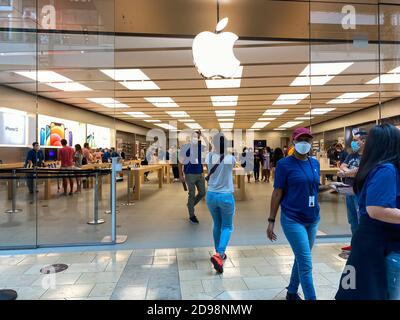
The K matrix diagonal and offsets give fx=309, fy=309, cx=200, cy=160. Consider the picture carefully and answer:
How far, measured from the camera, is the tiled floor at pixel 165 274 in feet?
9.04

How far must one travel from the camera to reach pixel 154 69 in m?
7.51

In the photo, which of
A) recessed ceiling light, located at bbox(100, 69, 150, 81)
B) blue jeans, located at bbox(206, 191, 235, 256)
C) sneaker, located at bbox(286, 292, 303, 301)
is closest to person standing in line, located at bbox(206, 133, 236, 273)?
blue jeans, located at bbox(206, 191, 235, 256)

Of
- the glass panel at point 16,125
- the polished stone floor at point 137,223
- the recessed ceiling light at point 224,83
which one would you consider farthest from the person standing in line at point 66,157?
the recessed ceiling light at point 224,83

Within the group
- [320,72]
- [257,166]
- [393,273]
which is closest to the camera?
[393,273]

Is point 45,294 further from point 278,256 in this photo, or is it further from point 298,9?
point 298,9

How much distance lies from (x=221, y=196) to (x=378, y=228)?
6.19 ft

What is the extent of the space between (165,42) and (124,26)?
37.8 inches

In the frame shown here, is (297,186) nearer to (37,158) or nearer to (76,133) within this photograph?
(37,158)

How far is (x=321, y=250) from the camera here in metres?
3.97

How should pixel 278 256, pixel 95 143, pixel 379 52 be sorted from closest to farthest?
pixel 278 256 → pixel 379 52 → pixel 95 143

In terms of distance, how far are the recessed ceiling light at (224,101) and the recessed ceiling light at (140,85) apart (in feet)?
8.37

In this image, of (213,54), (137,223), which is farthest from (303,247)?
(137,223)

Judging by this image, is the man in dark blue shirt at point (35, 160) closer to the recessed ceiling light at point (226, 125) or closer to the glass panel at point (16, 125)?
the glass panel at point (16, 125)
